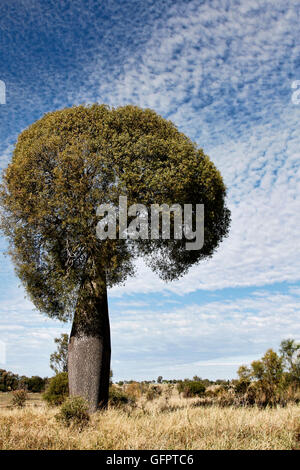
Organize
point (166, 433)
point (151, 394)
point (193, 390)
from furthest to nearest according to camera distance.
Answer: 1. point (193, 390)
2. point (151, 394)
3. point (166, 433)

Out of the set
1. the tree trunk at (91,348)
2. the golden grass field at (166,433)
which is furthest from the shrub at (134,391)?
the golden grass field at (166,433)

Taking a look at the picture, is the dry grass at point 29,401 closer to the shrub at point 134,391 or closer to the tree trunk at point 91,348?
the shrub at point 134,391

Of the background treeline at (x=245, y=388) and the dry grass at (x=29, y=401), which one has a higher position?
the background treeline at (x=245, y=388)

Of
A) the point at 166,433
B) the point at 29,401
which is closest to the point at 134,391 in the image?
the point at 29,401

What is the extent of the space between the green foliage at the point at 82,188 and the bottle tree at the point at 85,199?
0.03 metres

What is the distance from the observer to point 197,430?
7.70m

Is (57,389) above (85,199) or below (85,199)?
below

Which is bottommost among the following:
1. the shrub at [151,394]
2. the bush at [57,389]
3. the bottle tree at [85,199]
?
the shrub at [151,394]

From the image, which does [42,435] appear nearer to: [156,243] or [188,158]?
[156,243]

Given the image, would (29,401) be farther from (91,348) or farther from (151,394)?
(91,348)

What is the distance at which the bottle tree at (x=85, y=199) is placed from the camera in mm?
11539

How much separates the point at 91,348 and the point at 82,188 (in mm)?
4912

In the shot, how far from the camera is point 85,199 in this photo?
11.6 meters
